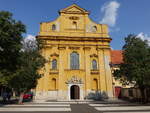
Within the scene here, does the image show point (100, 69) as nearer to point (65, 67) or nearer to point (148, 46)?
point (65, 67)

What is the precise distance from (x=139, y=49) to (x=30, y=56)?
13.5 m

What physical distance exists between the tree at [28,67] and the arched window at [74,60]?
30.3 ft

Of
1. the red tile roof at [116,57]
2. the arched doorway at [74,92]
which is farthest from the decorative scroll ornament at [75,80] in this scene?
the red tile roof at [116,57]

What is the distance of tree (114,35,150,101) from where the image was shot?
66.1ft

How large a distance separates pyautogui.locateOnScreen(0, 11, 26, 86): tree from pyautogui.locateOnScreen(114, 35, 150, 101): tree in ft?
40.5

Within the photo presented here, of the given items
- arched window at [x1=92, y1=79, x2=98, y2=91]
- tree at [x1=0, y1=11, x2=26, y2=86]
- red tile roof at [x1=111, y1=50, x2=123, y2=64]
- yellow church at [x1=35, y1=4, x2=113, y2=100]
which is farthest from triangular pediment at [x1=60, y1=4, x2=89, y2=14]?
tree at [x1=0, y1=11, x2=26, y2=86]

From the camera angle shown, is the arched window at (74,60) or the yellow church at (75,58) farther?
the arched window at (74,60)

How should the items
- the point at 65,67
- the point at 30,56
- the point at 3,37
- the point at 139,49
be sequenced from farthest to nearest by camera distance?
1. the point at 65,67
2. the point at 30,56
3. the point at 139,49
4. the point at 3,37

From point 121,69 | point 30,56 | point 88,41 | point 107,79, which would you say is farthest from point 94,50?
point 30,56

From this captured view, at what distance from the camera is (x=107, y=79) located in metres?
32.4

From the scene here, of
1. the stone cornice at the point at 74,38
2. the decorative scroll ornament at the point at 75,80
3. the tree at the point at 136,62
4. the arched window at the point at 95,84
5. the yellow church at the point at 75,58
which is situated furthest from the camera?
the stone cornice at the point at 74,38

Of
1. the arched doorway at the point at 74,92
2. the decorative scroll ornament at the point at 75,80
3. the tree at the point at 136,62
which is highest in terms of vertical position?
the tree at the point at 136,62

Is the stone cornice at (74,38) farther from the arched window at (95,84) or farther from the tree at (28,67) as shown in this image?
the tree at (28,67)

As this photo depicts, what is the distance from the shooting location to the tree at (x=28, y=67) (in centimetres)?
2244
